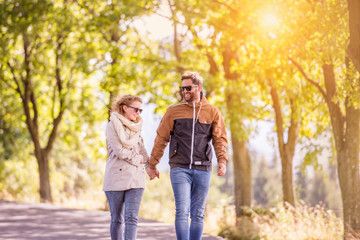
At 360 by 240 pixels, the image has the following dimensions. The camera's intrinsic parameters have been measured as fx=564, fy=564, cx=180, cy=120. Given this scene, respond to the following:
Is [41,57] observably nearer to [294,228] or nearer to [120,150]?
[294,228]

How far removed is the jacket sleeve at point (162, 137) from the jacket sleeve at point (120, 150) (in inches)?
9.5

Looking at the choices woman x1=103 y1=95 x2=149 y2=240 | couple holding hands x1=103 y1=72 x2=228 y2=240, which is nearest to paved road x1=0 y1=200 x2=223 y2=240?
woman x1=103 y1=95 x2=149 y2=240

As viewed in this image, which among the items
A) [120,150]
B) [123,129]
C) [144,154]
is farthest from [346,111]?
[120,150]

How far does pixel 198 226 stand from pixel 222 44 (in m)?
8.64

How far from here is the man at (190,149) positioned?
625 cm

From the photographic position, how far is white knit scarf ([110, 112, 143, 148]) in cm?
669

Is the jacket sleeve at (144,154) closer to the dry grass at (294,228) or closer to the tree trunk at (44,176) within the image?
the dry grass at (294,228)

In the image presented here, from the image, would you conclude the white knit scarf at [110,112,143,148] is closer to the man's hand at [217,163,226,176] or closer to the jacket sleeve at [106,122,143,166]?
the jacket sleeve at [106,122,143,166]

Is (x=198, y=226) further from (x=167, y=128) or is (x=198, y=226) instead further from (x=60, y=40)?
(x=60, y=40)

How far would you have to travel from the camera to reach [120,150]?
21.7ft

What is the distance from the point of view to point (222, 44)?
1440cm

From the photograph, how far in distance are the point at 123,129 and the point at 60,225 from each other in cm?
572

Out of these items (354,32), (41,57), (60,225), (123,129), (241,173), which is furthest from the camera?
(41,57)

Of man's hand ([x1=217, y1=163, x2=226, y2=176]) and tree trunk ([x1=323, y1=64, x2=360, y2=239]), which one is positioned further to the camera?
tree trunk ([x1=323, y1=64, x2=360, y2=239])
